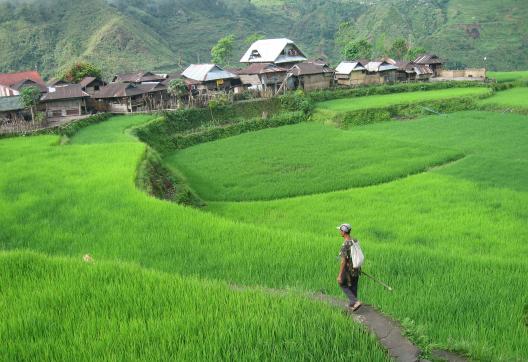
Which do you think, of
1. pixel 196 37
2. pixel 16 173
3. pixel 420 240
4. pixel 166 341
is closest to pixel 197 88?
pixel 16 173

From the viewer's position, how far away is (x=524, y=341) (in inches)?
231

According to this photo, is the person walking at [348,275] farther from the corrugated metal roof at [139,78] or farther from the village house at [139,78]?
the corrugated metal roof at [139,78]

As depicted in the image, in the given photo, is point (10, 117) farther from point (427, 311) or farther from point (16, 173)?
point (427, 311)

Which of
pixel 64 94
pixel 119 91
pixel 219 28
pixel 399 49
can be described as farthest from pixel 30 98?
pixel 219 28

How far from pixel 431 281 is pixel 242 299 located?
3866 mm

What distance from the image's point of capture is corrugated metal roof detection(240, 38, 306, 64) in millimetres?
48562

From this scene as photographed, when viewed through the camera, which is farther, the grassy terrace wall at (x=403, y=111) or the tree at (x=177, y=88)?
the tree at (x=177, y=88)

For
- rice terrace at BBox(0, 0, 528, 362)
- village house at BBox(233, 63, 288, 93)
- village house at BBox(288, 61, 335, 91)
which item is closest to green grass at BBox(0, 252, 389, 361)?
rice terrace at BBox(0, 0, 528, 362)

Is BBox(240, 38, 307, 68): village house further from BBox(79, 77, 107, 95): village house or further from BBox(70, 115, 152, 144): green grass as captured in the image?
BBox(70, 115, 152, 144): green grass

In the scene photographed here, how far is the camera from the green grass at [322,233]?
22.3ft

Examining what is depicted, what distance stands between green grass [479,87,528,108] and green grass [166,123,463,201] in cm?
1274

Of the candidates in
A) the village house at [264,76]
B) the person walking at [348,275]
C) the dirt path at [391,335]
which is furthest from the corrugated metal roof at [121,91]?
the person walking at [348,275]

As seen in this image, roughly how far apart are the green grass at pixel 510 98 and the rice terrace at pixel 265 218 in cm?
19

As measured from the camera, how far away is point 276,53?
159 feet
